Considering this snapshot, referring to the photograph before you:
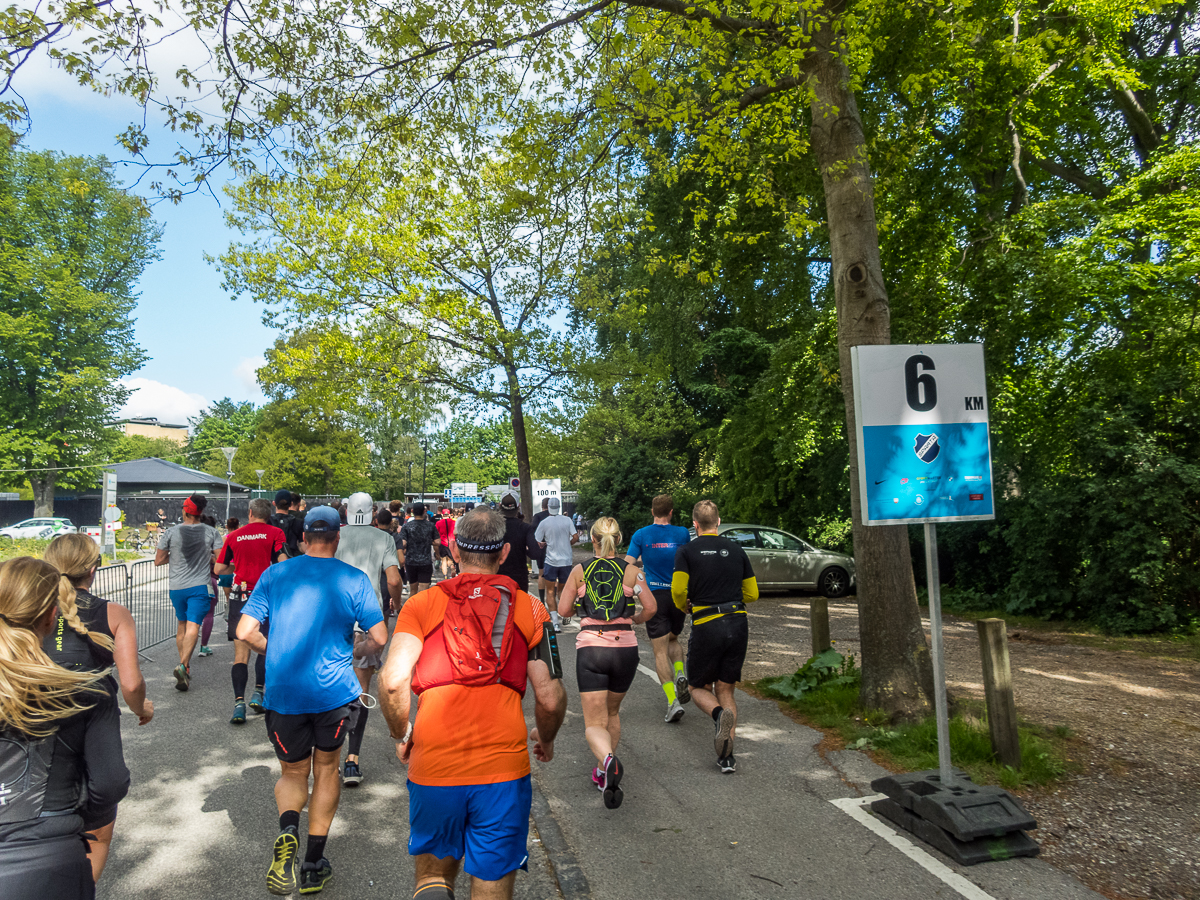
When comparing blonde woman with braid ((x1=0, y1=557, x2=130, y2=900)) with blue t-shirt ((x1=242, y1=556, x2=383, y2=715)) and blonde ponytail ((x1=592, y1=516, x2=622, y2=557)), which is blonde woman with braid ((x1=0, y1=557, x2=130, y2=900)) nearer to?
blue t-shirt ((x1=242, y1=556, x2=383, y2=715))

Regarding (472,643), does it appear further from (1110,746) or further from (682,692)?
(1110,746)

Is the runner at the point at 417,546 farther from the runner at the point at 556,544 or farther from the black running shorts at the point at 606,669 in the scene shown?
the black running shorts at the point at 606,669

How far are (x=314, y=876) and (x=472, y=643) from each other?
199 cm

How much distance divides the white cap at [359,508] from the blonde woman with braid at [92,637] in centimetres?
379

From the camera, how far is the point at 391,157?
29.9 feet

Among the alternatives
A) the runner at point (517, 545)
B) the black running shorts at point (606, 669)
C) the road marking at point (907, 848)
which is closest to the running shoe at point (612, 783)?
the black running shorts at point (606, 669)

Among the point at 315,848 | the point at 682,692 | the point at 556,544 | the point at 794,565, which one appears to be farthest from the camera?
the point at 794,565

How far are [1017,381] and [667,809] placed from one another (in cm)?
1040

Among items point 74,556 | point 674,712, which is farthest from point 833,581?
point 74,556

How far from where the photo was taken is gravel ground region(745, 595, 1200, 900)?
413 cm

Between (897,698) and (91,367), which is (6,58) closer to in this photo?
(897,698)

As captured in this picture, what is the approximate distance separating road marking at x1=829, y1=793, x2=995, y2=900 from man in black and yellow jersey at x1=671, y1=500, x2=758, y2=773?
0.91 metres

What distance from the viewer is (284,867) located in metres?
3.77

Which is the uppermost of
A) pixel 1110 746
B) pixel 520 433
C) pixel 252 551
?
pixel 520 433
